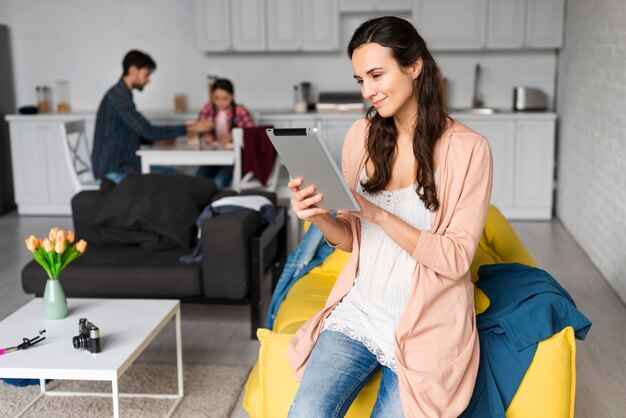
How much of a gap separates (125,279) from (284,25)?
3.67 meters

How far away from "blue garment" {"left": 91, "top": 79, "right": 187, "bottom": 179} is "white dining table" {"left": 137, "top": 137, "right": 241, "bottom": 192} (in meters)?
0.30

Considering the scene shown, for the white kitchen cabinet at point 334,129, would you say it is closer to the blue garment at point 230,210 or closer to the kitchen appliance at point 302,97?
the kitchen appliance at point 302,97

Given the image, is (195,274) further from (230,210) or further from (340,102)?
(340,102)

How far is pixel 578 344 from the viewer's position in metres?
3.68

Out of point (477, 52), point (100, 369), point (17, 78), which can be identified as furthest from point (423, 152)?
point (17, 78)

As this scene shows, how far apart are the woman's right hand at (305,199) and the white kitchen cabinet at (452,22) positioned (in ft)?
16.0

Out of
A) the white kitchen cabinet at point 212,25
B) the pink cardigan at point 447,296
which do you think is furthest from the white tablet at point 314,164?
the white kitchen cabinet at point 212,25

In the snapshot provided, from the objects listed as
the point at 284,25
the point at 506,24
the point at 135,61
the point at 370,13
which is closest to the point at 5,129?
the point at 135,61

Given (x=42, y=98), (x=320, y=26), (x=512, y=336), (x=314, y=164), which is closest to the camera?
(x=314, y=164)

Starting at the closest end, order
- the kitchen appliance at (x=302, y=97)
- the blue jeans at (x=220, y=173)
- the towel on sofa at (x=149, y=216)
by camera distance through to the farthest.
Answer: the towel on sofa at (x=149, y=216) < the blue jeans at (x=220, y=173) < the kitchen appliance at (x=302, y=97)

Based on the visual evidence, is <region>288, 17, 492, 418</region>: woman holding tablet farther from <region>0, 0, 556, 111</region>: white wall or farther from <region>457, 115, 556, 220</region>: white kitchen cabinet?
<region>0, 0, 556, 111</region>: white wall

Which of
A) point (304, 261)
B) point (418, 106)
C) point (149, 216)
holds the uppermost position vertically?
point (418, 106)

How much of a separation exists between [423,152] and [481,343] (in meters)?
0.62

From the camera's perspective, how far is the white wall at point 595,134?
4.50 meters
